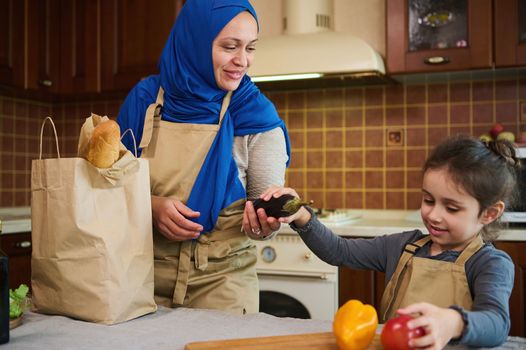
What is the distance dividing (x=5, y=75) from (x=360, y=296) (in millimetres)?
1837

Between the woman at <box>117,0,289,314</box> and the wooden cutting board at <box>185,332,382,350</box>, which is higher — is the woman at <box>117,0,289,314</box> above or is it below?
above

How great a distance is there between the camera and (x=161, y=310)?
108 cm

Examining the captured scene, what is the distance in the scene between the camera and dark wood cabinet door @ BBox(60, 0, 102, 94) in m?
2.89

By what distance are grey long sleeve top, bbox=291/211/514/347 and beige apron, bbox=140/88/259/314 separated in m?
0.16

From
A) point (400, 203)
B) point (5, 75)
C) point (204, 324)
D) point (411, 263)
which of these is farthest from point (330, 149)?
point (204, 324)

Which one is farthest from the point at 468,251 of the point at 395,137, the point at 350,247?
the point at 395,137

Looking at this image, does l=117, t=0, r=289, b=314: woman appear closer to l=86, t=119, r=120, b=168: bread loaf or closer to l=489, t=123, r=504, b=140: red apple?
l=86, t=119, r=120, b=168: bread loaf

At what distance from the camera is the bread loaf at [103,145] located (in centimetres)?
96

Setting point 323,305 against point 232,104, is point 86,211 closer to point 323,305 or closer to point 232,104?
point 232,104

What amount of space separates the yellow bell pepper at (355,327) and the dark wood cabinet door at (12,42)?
90.2 inches

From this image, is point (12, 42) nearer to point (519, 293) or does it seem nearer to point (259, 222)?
point (259, 222)

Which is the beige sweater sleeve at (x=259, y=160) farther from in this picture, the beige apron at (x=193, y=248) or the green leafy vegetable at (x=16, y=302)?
the green leafy vegetable at (x=16, y=302)

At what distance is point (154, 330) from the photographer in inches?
36.8

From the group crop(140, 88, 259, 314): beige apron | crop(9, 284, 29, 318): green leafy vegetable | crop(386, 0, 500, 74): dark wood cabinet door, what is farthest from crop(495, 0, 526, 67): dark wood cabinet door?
crop(9, 284, 29, 318): green leafy vegetable
